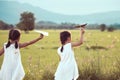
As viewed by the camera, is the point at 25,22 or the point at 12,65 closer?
the point at 12,65

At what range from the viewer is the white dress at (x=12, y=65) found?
296 inches

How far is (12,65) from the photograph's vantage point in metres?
7.54

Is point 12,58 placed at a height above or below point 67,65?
above

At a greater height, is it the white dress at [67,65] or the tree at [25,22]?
the white dress at [67,65]

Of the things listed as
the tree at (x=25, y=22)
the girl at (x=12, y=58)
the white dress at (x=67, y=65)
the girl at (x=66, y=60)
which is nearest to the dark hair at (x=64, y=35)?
the girl at (x=66, y=60)

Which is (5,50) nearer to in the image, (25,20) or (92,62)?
(92,62)

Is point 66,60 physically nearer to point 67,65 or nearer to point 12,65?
point 67,65

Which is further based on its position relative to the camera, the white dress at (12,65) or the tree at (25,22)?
the tree at (25,22)

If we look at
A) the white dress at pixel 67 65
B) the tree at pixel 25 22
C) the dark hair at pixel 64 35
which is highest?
the dark hair at pixel 64 35

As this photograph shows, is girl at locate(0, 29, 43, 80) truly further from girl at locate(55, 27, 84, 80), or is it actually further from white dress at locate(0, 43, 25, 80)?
girl at locate(55, 27, 84, 80)

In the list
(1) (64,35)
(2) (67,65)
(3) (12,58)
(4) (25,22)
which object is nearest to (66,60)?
(2) (67,65)

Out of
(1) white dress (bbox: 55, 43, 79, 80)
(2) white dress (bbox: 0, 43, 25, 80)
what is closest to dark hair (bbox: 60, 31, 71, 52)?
(1) white dress (bbox: 55, 43, 79, 80)

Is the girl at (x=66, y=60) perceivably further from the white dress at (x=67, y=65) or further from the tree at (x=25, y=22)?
the tree at (x=25, y=22)

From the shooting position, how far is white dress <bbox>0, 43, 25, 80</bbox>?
7.51 metres
